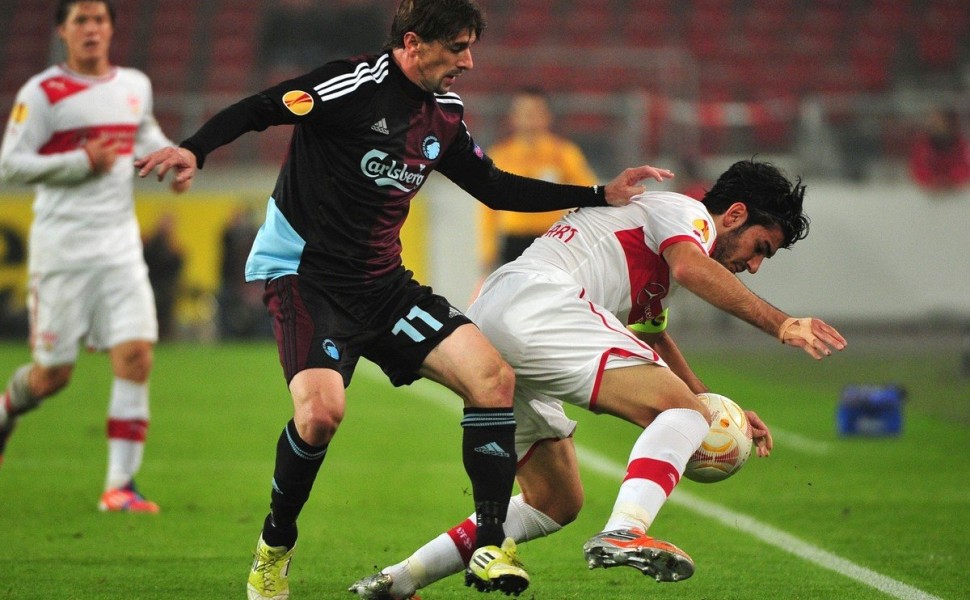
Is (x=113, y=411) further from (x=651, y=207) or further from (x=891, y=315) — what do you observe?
(x=891, y=315)

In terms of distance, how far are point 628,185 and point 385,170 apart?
953mm

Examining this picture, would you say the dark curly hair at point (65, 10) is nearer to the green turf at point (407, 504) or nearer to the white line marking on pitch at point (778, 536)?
the green turf at point (407, 504)

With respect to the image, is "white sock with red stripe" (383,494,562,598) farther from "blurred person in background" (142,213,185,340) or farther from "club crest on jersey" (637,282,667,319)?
"blurred person in background" (142,213,185,340)

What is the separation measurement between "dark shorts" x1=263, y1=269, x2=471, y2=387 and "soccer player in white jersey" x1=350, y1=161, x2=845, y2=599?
217mm

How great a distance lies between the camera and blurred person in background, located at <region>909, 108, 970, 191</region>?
20.3m

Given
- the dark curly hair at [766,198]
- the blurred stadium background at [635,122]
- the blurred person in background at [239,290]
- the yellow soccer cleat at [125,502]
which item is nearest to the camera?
the dark curly hair at [766,198]

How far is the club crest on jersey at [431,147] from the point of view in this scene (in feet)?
17.3

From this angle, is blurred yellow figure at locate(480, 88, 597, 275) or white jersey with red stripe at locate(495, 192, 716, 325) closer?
white jersey with red stripe at locate(495, 192, 716, 325)

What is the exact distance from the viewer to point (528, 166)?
11.9 m

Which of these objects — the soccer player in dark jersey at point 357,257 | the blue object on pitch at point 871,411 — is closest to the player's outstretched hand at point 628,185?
the soccer player in dark jersey at point 357,257

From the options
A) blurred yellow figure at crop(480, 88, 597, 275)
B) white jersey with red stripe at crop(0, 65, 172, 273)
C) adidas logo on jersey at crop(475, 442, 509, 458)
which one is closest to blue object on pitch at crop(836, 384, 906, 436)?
blurred yellow figure at crop(480, 88, 597, 275)

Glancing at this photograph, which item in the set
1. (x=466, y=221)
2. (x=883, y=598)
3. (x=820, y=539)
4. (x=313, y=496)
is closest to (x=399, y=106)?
(x=883, y=598)

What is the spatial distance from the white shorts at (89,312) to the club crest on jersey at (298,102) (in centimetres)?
290

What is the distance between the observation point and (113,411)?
762cm
